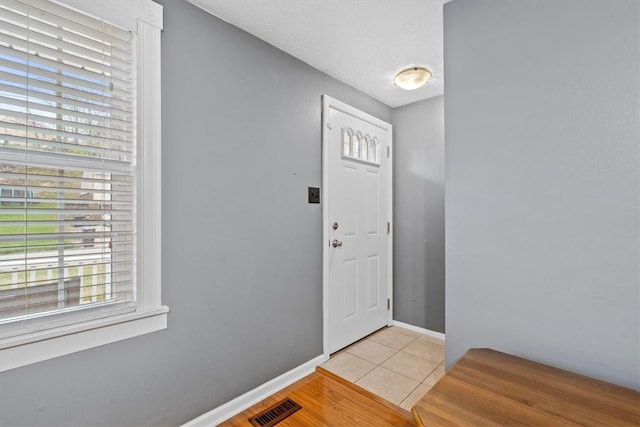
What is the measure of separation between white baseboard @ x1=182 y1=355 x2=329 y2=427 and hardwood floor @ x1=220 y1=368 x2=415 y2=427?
0.11 meters

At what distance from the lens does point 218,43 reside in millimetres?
1763

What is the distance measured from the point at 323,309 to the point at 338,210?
84 centimetres

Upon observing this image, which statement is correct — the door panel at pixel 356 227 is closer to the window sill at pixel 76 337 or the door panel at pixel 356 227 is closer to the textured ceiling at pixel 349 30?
the textured ceiling at pixel 349 30

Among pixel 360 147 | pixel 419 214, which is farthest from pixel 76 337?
pixel 419 214

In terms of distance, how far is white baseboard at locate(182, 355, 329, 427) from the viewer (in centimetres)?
167

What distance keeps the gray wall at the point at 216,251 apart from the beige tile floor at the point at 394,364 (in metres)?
0.35

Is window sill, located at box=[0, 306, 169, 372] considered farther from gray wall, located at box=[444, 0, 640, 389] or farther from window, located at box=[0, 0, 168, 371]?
gray wall, located at box=[444, 0, 640, 389]

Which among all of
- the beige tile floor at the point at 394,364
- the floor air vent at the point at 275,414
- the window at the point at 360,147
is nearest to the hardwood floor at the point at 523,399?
the floor air vent at the point at 275,414

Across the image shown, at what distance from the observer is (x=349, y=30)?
1.85m

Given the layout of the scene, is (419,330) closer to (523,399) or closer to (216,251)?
(523,399)

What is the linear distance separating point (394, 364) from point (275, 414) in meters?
A: 1.29

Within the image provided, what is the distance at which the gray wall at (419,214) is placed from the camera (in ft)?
9.39

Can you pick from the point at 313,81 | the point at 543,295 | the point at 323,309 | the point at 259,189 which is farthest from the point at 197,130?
the point at 543,295

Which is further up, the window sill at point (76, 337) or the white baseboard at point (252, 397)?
the window sill at point (76, 337)
